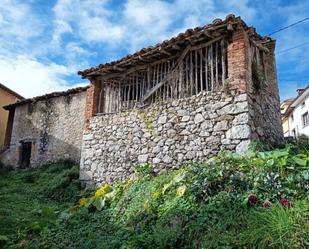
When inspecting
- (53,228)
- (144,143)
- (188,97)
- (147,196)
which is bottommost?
(53,228)

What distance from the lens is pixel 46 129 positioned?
13.3 metres

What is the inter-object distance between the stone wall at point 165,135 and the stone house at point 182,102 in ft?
0.07

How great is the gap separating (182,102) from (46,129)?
27.2 ft

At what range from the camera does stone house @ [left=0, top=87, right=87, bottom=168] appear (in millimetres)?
12445

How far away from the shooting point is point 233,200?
4.37 metres

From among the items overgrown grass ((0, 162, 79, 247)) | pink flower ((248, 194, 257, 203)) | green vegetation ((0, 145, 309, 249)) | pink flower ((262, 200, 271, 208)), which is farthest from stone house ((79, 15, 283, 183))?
pink flower ((262, 200, 271, 208))

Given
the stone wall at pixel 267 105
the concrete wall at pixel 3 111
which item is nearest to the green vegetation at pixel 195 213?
the stone wall at pixel 267 105

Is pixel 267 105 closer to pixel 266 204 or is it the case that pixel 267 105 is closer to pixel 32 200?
pixel 266 204

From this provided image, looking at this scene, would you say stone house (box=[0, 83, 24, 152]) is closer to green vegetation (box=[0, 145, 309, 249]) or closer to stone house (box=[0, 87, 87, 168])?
stone house (box=[0, 87, 87, 168])

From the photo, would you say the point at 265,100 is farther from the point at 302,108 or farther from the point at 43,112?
the point at 302,108

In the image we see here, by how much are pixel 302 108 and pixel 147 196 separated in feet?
58.9

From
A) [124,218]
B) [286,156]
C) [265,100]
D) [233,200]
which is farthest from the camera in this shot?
[265,100]

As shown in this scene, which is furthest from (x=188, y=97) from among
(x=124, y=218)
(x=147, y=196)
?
(x=124, y=218)

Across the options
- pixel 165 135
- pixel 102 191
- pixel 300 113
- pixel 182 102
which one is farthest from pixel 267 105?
pixel 300 113
